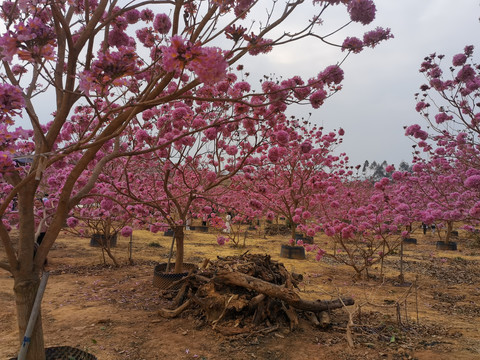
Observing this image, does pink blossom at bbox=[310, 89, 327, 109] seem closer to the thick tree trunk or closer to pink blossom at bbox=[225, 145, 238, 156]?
the thick tree trunk

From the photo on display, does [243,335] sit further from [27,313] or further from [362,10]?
[362,10]

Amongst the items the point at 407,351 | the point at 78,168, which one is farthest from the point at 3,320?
the point at 407,351

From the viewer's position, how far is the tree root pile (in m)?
3.95

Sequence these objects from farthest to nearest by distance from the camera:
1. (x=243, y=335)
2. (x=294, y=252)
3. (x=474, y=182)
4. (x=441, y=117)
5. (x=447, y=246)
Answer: (x=447, y=246)
(x=294, y=252)
(x=441, y=117)
(x=474, y=182)
(x=243, y=335)

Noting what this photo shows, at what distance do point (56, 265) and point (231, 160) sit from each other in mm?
5394

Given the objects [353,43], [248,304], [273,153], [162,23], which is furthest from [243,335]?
[162,23]

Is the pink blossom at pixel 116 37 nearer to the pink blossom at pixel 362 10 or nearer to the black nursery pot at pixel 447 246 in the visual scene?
the pink blossom at pixel 362 10

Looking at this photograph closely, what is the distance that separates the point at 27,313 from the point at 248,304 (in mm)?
2520

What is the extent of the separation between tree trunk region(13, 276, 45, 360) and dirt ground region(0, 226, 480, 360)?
993 mm

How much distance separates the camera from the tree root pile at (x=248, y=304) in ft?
13.0

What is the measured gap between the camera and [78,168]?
250 centimetres

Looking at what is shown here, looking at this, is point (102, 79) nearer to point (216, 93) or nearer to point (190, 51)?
point (190, 51)

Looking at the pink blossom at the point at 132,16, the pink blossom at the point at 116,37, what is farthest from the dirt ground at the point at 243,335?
the pink blossom at the point at 132,16

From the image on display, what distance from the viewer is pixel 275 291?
3.98m
